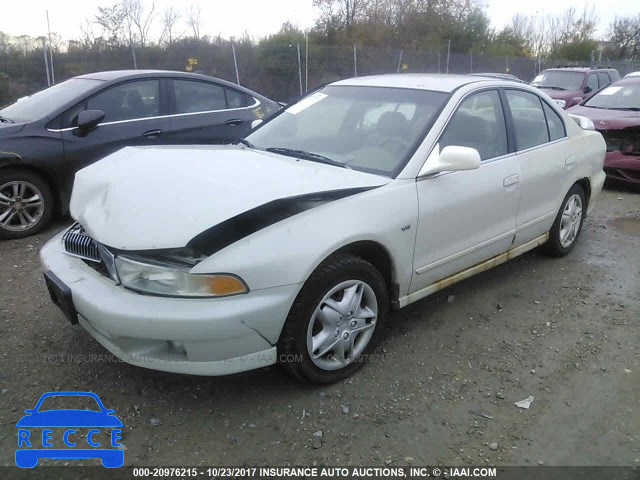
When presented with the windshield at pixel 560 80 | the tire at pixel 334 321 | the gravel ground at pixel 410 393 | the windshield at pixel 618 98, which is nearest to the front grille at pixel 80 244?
the gravel ground at pixel 410 393

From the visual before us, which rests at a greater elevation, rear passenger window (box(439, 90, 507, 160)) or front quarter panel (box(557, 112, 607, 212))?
rear passenger window (box(439, 90, 507, 160))

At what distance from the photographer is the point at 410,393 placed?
2.85 metres

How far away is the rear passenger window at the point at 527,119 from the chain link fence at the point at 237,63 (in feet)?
41.8

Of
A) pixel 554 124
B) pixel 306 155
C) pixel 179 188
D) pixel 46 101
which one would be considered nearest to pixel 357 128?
pixel 306 155

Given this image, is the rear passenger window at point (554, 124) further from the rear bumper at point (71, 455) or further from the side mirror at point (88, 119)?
the side mirror at point (88, 119)

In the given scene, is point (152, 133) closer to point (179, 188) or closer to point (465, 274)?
point (179, 188)

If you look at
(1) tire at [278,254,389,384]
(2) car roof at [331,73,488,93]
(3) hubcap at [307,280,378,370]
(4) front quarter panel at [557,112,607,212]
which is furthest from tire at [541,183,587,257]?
(3) hubcap at [307,280,378,370]

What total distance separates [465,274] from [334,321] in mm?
1218

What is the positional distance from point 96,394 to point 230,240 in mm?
1160

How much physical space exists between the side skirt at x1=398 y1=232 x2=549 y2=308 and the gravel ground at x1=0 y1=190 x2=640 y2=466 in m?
0.30

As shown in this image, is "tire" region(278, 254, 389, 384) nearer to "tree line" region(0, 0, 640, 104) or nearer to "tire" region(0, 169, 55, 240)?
"tire" region(0, 169, 55, 240)

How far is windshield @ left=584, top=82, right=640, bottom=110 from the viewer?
7898mm

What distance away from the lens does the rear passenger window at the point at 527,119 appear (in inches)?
156

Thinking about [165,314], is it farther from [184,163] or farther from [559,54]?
[559,54]
